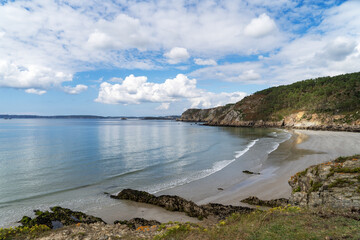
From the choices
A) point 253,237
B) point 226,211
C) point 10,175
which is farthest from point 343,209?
point 10,175

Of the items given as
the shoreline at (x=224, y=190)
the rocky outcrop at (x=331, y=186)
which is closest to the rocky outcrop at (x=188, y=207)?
the shoreline at (x=224, y=190)

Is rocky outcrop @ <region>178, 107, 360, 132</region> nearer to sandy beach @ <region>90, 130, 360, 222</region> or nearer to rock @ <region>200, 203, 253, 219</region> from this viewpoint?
sandy beach @ <region>90, 130, 360, 222</region>

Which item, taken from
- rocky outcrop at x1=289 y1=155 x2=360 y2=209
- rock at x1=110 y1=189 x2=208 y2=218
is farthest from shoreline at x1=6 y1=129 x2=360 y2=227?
rocky outcrop at x1=289 y1=155 x2=360 y2=209

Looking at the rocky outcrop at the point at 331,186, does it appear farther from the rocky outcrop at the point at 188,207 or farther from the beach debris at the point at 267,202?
the rocky outcrop at the point at 188,207

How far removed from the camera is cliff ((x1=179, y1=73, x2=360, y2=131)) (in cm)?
7444

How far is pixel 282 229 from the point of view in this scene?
621 centimetres

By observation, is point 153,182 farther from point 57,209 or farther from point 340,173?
point 340,173

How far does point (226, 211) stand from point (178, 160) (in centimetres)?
1627

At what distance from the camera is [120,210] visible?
12.1 meters

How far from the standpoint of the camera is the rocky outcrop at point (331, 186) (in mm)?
8030

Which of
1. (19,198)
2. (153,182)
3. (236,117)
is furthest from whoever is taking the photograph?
(236,117)

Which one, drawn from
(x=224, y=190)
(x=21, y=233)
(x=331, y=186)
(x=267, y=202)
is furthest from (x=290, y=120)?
(x=21, y=233)

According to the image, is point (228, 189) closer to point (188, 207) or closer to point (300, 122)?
point (188, 207)

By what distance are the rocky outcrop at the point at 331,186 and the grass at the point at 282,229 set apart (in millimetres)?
1625
